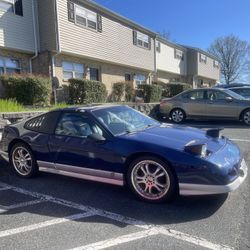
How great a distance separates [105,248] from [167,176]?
4.39 feet

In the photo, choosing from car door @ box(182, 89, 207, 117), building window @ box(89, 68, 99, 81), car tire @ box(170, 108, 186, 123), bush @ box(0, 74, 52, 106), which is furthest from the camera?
building window @ box(89, 68, 99, 81)

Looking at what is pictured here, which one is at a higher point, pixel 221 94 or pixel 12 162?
pixel 221 94

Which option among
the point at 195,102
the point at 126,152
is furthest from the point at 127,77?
the point at 126,152

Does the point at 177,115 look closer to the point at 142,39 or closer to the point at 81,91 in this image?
the point at 81,91

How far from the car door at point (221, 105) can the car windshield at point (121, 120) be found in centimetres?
743

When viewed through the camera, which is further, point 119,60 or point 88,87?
point 119,60

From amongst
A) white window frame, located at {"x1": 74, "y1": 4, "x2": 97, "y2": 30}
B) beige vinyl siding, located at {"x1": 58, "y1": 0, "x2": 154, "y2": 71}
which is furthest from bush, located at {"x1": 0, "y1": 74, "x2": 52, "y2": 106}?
white window frame, located at {"x1": 74, "y1": 4, "x2": 97, "y2": 30}

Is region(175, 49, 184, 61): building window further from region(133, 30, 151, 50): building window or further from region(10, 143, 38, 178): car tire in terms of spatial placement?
region(10, 143, 38, 178): car tire

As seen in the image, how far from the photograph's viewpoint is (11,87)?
41.2 ft

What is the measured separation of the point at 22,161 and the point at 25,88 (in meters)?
7.45

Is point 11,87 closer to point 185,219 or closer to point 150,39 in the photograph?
point 185,219

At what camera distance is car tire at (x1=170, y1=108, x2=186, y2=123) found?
43.8 feet

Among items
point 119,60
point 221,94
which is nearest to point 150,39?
point 119,60

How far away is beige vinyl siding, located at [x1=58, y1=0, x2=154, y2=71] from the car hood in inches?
448
